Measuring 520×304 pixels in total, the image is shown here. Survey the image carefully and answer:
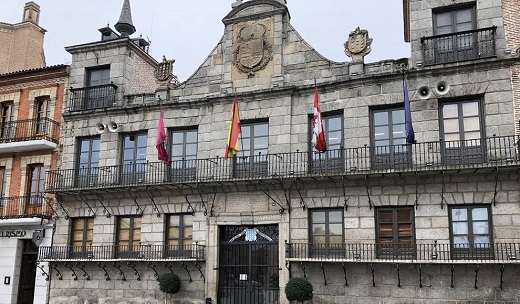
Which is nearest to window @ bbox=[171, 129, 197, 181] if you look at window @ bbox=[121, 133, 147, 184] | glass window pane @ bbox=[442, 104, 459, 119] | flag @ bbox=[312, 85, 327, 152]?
window @ bbox=[121, 133, 147, 184]

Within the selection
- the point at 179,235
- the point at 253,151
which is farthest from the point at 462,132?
the point at 179,235

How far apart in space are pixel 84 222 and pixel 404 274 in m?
11.9

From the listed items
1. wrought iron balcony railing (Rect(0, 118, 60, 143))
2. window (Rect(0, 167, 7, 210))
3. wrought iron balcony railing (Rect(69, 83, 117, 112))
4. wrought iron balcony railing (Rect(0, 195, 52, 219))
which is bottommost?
wrought iron balcony railing (Rect(0, 195, 52, 219))

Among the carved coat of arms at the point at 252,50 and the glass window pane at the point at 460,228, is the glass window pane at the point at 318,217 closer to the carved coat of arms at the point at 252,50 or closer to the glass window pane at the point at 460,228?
the glass window pane at the point at 460,228

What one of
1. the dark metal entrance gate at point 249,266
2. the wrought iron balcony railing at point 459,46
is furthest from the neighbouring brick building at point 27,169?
the wrought iron balcony railing at point 459,46

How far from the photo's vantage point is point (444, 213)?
1547cm

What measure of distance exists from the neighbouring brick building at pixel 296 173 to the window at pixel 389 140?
0.15 ft

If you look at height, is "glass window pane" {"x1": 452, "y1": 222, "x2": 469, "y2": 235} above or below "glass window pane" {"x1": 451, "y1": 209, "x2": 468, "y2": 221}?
below

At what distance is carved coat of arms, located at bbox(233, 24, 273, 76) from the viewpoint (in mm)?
18859

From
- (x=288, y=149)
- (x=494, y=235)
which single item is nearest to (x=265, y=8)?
(x=288, y=149)

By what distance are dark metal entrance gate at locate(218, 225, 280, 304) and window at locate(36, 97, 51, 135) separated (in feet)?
30.0

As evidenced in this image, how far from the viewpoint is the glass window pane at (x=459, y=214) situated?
607 inches

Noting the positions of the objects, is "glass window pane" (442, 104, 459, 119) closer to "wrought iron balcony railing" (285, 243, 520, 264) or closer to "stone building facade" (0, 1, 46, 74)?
"wrought iron balcony railing" (285, 243, 520, 264)

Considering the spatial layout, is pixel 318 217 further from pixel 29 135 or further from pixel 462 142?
pixel 29 135
